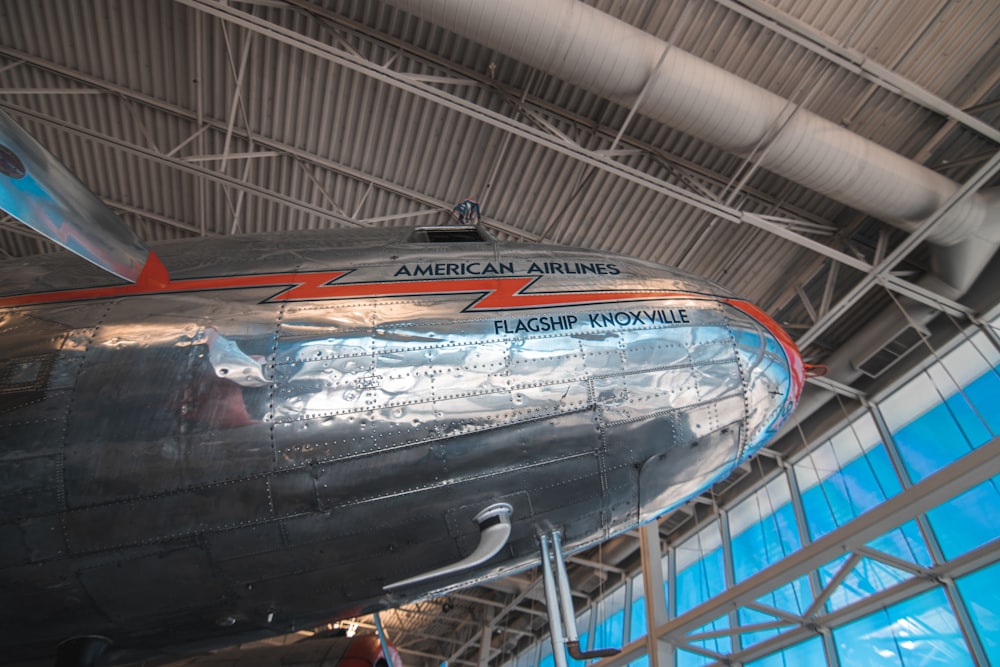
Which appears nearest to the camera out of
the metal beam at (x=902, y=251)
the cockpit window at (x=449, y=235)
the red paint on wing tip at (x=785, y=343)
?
the red paint on wing tip at (x=785, y=343)

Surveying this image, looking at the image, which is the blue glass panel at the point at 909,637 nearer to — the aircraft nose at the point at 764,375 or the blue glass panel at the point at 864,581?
the blue glass panel at the point at 864,581

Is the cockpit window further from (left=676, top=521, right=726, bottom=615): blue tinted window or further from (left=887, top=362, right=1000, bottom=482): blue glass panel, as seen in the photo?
(left=676, top=521, right=726, bottom=615): blue tinted window

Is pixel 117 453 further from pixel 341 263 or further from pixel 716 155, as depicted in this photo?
pixel 716 155

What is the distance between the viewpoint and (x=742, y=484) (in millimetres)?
17500

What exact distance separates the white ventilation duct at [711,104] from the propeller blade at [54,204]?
259 inches

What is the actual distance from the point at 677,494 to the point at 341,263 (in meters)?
2.79

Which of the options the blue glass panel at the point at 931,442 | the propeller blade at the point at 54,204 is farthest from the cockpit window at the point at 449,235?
the blue glass panel at the point at 931,442

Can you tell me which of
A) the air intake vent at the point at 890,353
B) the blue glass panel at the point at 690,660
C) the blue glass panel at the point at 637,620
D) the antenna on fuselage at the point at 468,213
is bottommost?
the blue glass panel at the point at 690,660

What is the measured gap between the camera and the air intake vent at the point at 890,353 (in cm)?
1361

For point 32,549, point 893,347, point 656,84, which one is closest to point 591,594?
point 893,347

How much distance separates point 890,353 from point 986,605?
6.00m

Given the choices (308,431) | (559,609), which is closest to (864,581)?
(559,609)

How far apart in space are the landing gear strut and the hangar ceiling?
747cm

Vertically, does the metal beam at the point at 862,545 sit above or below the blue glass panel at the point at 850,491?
below
